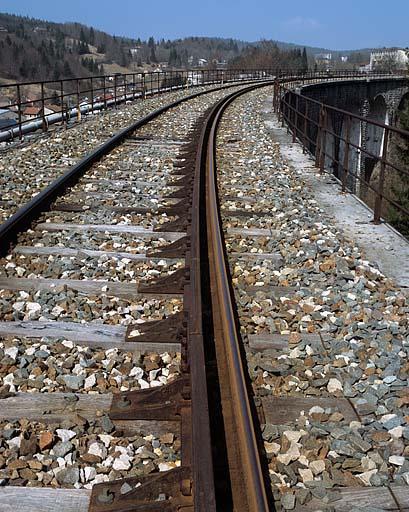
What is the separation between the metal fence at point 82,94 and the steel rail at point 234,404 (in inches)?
356

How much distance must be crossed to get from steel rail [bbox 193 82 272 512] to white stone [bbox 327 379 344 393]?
509 mm

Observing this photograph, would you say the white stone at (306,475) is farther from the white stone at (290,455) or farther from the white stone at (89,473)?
the white stone at (89,473)

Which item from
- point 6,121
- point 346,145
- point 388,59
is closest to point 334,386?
point 346,145

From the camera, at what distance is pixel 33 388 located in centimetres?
308

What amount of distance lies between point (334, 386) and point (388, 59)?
492 feet

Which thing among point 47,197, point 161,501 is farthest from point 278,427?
point 47,197

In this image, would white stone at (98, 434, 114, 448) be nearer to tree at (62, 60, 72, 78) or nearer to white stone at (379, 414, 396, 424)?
white stone at (379, 414, 396, 424)

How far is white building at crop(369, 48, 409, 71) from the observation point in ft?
430

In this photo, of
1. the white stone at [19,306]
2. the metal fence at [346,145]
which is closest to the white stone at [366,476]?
the white stone at [19,306]

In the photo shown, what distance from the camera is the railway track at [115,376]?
2.35 meters

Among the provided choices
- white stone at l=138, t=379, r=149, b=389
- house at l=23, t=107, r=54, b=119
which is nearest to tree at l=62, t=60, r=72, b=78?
house at l=23, t=107, r=54, b=119

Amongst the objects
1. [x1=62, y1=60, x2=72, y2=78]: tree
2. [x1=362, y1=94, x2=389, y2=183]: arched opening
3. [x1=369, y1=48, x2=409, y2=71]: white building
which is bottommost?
[x1=362, y1=94, x2=389, y2=183]: arched opening

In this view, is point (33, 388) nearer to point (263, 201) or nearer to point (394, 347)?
point (394, 347)

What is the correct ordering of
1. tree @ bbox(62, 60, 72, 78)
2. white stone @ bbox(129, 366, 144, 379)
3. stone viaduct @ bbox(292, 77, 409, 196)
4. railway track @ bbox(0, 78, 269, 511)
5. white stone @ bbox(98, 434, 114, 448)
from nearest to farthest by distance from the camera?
railway track @ bbox(0, 78, 269, 511) < white stone @ bbox(98, 434, 114, 448) < white stone @ bbox(129, 366, 144, 379) < stone viaduct @ bbox(292, 77, 409, 196) < tree @ bbox(62, 60, 72, 78)
